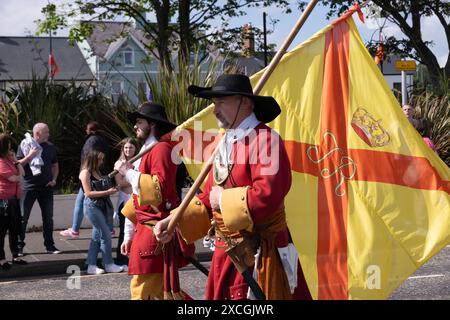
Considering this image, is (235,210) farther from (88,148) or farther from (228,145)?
(88,148)

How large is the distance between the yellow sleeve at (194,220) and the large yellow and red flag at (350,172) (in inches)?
28.5

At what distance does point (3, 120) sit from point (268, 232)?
11557 mm

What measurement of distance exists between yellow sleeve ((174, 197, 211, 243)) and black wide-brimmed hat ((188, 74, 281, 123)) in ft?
1.90

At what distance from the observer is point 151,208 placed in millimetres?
5699

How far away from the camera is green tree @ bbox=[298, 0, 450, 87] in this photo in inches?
797

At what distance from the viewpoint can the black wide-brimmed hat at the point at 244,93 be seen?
4.50 metres

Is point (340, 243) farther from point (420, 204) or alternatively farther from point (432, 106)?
point (432, 106)

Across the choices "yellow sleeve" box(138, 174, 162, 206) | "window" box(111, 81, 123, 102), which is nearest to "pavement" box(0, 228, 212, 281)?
"window" box(111, 81, 123, 102)

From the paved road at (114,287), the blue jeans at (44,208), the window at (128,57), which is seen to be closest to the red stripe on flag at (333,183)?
the paved road at (114,287)

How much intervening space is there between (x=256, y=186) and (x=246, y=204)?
0.34 feet

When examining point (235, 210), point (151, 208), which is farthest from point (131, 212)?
point (235, 210)

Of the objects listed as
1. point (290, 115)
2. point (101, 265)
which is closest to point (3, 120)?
point (101, 265)

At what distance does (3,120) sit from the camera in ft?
49.6

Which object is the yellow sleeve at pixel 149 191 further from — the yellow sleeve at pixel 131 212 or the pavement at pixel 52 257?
Result: the pavement at pixel 52 257
